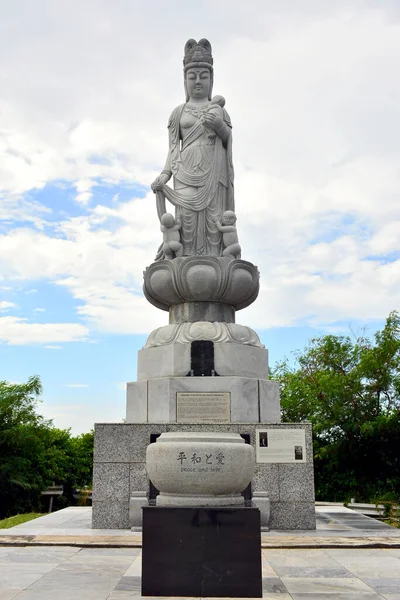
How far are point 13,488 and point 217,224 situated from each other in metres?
12.2

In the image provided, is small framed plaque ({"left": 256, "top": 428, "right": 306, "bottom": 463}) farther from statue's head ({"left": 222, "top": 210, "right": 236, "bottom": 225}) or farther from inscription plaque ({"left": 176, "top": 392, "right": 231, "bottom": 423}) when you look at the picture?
statue's head ({"left": 222, "top": 210, "right": 236, "bottom": 225})

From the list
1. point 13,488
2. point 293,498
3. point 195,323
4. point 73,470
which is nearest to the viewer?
point 293,498

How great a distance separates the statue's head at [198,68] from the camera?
42.5ft

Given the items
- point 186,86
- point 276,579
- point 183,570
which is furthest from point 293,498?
point 186,86

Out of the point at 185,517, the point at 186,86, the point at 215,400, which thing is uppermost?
the point at 186,86

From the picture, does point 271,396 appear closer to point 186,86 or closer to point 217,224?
point 217,224

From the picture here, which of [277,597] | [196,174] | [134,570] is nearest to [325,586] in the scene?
[277,597]

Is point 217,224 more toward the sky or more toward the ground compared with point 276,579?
more toward the sky

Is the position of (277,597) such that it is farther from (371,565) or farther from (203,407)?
(203,407)

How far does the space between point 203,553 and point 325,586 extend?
1287mm

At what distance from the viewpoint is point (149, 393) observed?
10.7m

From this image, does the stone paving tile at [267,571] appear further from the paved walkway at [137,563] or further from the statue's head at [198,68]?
the statue's head at [198,68]

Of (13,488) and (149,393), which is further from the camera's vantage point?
(13,488)

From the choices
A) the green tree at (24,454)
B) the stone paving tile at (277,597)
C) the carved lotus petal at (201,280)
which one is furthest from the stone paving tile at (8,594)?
the green tree at (24,454)
